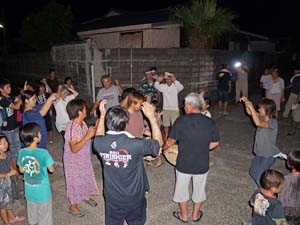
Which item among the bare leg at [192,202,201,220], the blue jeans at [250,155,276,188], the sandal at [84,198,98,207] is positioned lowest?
the sandal at [84,198,98,207]

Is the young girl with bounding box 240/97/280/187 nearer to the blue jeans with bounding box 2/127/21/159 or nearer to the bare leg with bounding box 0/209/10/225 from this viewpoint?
the bare leg with bounding box 0/209/10/225

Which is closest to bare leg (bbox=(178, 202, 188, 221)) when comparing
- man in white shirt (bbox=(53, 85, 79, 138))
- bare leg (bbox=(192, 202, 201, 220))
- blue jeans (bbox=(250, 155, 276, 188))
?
bare leg (bbox=(192, 202, 201, 220))

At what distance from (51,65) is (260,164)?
11.5 meters

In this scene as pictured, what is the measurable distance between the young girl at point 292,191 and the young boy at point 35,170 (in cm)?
271

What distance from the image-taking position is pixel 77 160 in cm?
408

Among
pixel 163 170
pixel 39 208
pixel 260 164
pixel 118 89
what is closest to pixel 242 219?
pixel 260 164

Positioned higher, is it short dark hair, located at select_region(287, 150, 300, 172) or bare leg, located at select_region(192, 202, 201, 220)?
short dark hair, located at select_region(287, 150, 300, 172)

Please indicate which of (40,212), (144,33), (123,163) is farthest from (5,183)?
(144,33)

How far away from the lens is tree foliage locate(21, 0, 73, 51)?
18.4 meters

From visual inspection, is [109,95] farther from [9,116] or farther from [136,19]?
[136,19]

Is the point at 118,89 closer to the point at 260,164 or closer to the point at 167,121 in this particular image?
the point at 167,121

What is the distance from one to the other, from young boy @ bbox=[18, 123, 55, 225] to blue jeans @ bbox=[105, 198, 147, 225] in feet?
2.92

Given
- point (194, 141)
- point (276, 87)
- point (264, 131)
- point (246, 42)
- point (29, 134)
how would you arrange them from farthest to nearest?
point (246, 42)
point (276, 87)
point (264, 131)
point (194, 141)
point (29, 134)

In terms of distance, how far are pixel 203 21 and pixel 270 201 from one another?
28.9 ft
